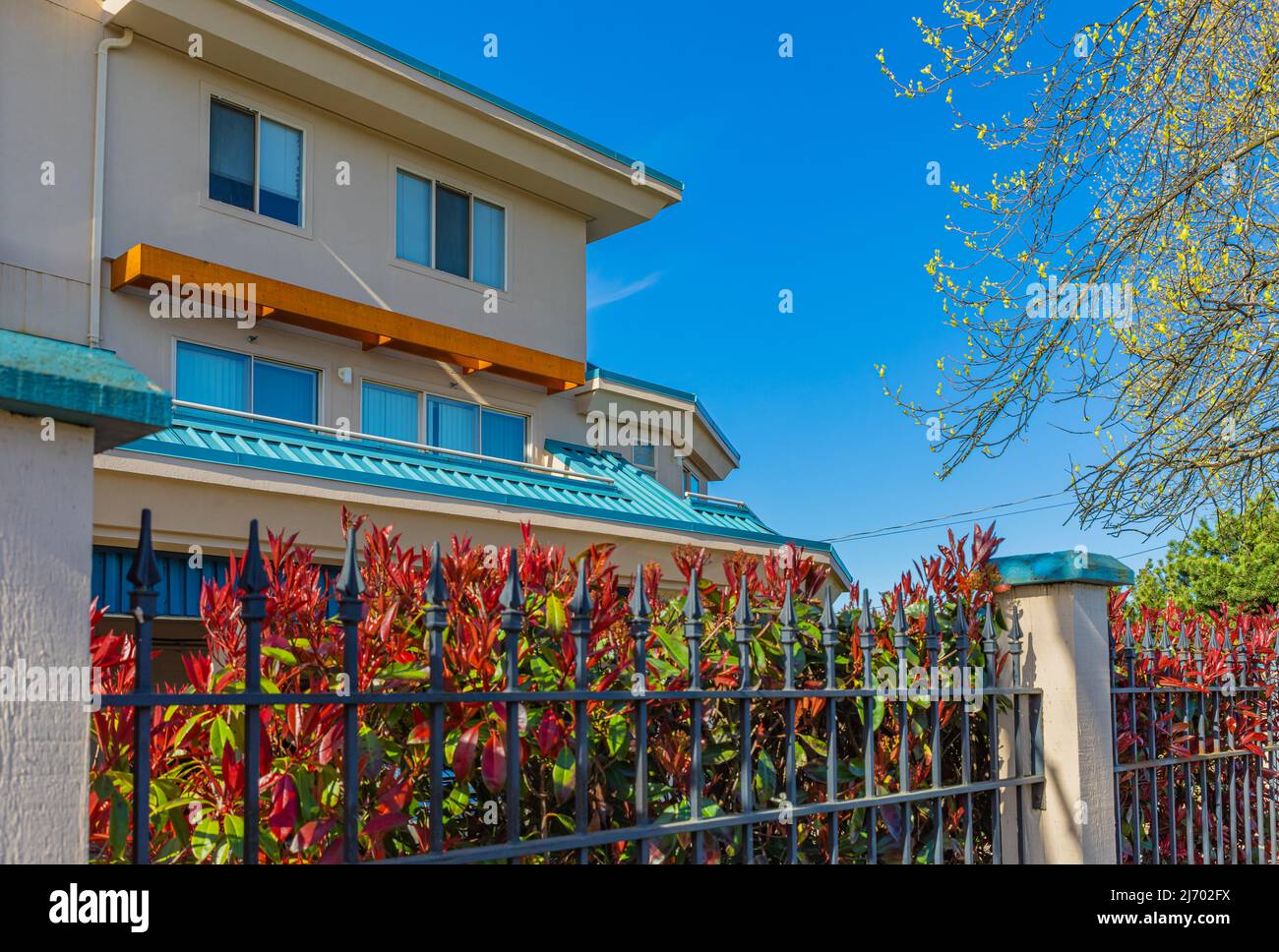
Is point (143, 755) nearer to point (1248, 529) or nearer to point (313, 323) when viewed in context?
point (1248, 529)

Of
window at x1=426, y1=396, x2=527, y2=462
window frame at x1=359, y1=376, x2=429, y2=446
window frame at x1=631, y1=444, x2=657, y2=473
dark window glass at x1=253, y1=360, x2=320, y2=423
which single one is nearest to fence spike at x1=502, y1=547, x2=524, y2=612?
dark window glass at x1=253, y1=360, x2=320, y2=423

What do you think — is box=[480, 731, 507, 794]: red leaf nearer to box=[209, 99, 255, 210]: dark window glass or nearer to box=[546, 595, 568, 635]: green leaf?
box=[546, 595, 568, 635]: green leaf

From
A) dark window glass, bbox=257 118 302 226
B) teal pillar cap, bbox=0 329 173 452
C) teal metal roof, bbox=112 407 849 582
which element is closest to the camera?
teal pillar cap, bbox=0 329 173 452

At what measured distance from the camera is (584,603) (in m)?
3.05

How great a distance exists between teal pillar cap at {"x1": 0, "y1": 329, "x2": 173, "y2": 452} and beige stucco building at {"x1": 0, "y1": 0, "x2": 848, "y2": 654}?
7.43 metres

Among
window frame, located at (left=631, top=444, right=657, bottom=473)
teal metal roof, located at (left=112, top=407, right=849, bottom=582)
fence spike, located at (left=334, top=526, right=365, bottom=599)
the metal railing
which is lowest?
fence spike, located at (left=334, top=526, right=365, bottom=599)

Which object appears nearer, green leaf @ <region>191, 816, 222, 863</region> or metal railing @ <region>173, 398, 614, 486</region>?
green leaf @ <region>191, 816, 222, 863</region>

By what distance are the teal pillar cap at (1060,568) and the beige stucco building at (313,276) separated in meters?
7.35

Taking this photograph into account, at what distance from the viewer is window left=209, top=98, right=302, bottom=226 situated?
13.1 meters

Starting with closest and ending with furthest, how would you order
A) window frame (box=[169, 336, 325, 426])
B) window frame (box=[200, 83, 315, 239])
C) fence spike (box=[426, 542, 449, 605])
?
fence spike (box=[426, 542, 449, 605]) → window frame (box=[169, 336, 325, 426]) → window frame (box=[200, 83, 315, 239])

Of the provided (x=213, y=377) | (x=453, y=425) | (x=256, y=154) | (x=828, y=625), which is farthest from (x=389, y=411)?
(x=828, y=625)

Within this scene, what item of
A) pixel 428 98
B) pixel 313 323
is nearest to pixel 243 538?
pixel 313 323
